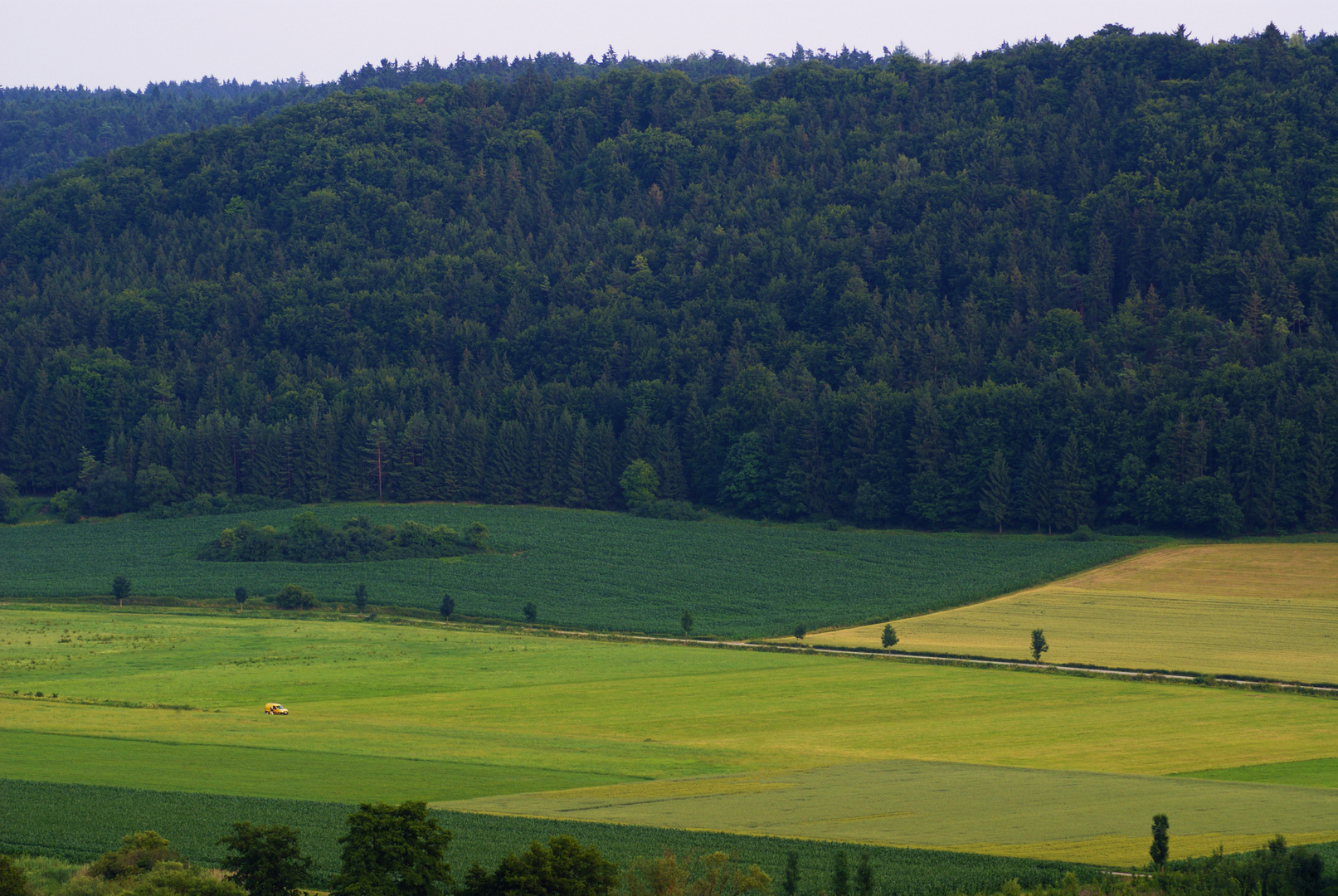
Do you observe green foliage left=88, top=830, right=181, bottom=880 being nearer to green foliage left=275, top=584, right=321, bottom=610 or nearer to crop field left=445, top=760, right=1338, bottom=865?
crop field left=445, top=760, right=1338, bottom=865

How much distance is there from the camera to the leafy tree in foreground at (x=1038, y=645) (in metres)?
70.8

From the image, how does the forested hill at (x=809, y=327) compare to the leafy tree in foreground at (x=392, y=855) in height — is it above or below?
above

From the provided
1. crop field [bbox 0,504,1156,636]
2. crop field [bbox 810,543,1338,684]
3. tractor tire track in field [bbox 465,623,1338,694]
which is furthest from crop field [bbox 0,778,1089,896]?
crop field [bbox 0,504,1156,636]

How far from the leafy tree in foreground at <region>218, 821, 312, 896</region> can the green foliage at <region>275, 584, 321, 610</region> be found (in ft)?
209

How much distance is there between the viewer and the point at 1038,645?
7094 cm

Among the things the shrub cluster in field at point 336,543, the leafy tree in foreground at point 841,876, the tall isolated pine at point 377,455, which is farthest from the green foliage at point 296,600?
the leafy tree in foreground at point 841,876

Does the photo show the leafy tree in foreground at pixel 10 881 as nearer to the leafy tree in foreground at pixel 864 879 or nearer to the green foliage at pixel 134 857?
the green foliage at pixel 134 857

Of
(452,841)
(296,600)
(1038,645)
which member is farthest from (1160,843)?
(296,600)

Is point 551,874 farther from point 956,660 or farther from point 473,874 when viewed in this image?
point 956,660

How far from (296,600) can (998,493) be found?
5736 centimetres

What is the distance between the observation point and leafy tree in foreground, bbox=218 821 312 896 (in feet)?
102

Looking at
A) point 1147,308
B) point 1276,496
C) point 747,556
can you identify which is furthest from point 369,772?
point 1147,308

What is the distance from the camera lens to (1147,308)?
147625 mm

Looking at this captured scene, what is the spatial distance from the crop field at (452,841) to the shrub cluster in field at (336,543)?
6961 cm
